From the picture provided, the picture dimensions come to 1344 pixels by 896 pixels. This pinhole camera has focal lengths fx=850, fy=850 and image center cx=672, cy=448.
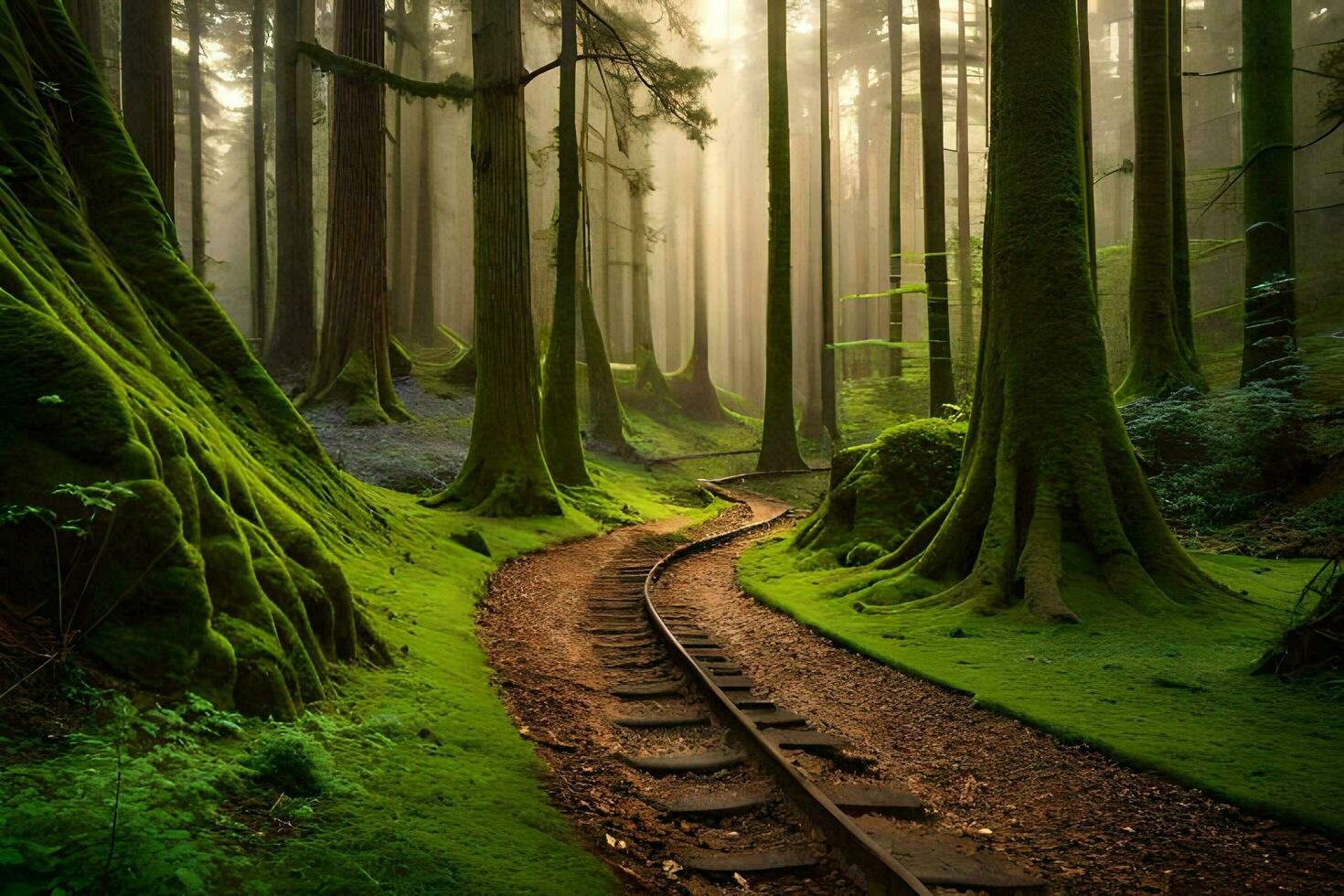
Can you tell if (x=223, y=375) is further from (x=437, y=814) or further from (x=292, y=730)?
(x=437, y=814)

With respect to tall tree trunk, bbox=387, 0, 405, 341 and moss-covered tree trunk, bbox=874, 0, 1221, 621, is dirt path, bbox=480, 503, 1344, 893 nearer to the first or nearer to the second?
moss-covered tree trunk, bbox=874, 0, 1221, 621

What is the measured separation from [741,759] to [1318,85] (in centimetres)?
4108

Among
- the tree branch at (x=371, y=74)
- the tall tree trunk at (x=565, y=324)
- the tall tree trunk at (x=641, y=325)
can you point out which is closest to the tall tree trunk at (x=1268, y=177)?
the tall tree trunk at (x=565, y=324)

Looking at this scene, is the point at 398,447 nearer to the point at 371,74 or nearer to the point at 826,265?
the point at 371,74

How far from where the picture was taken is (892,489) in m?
11.3

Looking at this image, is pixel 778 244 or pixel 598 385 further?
pixel 598 385

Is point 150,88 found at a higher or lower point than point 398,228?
lower

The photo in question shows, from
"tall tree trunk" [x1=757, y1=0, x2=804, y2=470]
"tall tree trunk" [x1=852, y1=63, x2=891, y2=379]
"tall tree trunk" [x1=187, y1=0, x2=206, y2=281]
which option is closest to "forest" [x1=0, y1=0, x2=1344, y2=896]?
"tall tree trunk" [x1=757, y1=0, x2=804, y2=470]

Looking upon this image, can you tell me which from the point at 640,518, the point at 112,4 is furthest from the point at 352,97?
the point at 112,4

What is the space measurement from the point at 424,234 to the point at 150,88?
55.1ft

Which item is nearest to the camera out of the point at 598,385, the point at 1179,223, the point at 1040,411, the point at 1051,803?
the point at 1051,803

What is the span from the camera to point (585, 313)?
24.0 metres

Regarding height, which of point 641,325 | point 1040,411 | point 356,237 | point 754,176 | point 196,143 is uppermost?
point 754,176

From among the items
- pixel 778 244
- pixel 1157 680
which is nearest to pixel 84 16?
pixel 1157 680
